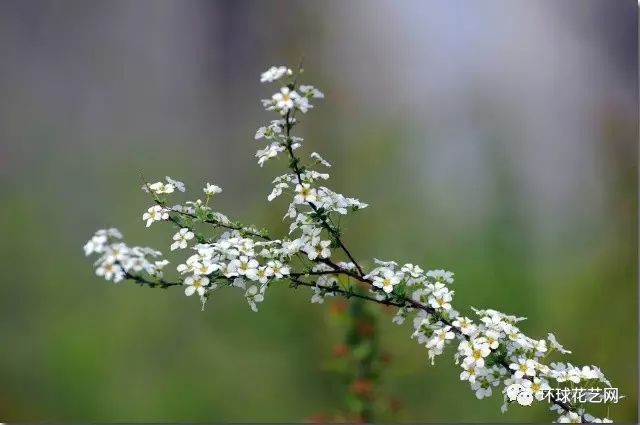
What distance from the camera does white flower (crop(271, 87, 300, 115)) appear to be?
0.98 metres

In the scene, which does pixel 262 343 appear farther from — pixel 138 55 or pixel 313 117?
pixel 138 55

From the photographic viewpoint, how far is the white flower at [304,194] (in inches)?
40.2

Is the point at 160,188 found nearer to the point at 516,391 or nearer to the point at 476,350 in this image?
the point at 476,350

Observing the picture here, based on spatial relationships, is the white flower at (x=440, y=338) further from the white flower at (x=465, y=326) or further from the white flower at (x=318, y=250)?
the white flower at (x=318, y=250)

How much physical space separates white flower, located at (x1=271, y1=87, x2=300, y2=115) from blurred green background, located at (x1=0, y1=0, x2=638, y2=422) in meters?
0.84

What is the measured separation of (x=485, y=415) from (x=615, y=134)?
902 mm

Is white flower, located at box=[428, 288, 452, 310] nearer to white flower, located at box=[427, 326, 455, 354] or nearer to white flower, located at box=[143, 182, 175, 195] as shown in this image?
white flower, located at box=[427, 326, 455, 354]

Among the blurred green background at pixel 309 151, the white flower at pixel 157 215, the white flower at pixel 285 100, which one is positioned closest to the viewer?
the white flower at pixel 285 100

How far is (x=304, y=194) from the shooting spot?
1.03 m

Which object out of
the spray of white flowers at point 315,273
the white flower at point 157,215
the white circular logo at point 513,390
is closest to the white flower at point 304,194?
the spray of white flowers at point 315,273

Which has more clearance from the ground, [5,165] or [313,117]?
[313,117]

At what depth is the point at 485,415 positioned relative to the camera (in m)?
1.76

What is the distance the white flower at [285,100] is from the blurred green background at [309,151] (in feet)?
2.76

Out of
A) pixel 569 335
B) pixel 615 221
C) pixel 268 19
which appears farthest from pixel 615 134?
pixel 268 19
